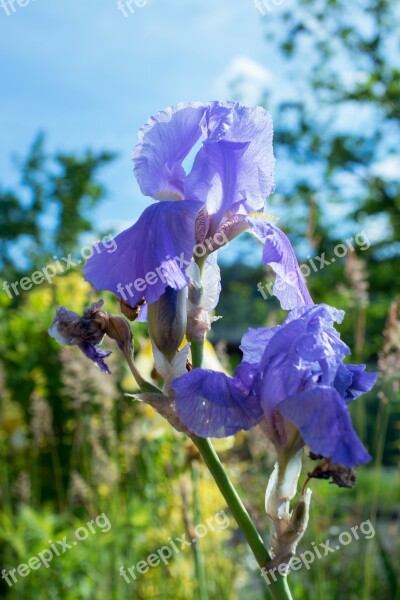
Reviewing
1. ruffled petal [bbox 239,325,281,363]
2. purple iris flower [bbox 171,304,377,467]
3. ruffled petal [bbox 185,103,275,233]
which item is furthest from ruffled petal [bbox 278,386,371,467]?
ruffled petal [bbox 185,103,275,233]

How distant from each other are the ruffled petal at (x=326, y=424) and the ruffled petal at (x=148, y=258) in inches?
6.1

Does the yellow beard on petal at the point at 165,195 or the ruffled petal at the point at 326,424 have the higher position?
the yellow beard on petal at the point at 165,195

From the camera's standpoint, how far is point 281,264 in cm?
74

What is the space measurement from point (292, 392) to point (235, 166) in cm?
28

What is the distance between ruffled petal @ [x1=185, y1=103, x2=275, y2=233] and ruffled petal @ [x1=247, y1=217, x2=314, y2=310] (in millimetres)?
33

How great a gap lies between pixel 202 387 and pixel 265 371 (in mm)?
70

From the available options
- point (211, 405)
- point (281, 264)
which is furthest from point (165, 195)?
point (211, 405)

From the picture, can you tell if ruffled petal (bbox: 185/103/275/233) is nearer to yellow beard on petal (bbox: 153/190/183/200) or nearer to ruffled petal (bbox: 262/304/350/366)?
yellow beard on petal (bbox: 153/190/183/200)

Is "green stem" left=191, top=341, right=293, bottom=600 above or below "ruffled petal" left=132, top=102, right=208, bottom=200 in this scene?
below

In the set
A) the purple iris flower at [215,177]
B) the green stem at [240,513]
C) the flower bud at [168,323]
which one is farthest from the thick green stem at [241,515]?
the purple iris flower at [215,177]

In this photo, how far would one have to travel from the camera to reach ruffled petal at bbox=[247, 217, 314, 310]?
2.39 feet

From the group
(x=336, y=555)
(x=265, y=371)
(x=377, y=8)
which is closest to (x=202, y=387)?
(x=265, y=371)

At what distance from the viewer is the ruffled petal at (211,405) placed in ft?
1.99

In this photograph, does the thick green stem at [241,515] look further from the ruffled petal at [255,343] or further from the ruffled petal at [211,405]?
the ruffled petal at [255,343]
